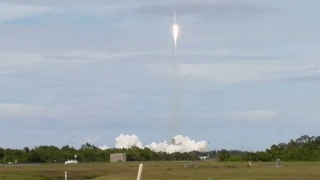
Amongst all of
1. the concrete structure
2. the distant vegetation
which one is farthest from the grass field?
the concrete structure

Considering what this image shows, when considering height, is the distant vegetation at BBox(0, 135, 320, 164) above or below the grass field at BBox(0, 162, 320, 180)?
above

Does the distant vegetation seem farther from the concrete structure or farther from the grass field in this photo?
the grass field

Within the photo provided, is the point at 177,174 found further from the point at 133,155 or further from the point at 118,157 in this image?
the point at 133,155

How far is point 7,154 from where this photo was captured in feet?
529

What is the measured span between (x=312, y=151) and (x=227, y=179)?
101 metres

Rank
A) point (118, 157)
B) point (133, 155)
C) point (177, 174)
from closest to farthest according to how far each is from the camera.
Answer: point (177, 174) < point (118, 157) < point (133, 155)

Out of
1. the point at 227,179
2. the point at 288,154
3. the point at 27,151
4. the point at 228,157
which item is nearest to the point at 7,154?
the point at 27,151

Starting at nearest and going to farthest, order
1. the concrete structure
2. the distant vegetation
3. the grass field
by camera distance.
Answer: the grass field
the distant vegetation
the concrete structure

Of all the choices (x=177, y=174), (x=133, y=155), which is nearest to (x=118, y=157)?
(x=133, y=155)

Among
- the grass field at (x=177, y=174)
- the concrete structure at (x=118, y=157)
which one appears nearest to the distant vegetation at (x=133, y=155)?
the concrete structure at (x=118, y=157)

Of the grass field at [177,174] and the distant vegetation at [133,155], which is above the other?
the distant vegetation at [133,155]

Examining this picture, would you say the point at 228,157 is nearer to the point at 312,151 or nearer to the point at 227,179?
the point at 312,151

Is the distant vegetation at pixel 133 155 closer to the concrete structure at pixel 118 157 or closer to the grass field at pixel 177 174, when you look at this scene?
the concrete structure at pixel 118 157

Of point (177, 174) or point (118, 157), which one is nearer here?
point (177, 174)
